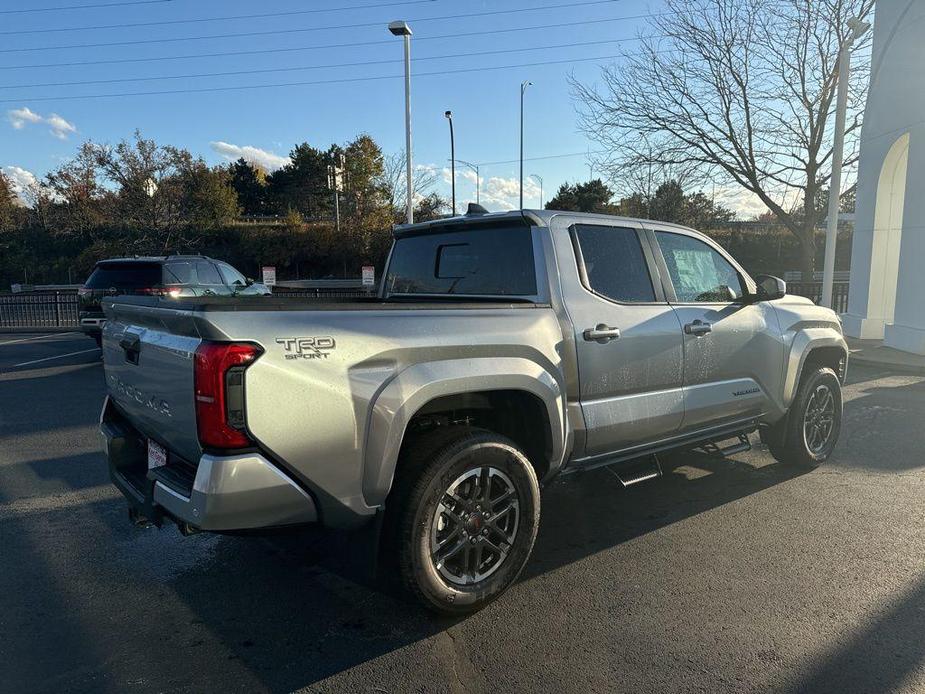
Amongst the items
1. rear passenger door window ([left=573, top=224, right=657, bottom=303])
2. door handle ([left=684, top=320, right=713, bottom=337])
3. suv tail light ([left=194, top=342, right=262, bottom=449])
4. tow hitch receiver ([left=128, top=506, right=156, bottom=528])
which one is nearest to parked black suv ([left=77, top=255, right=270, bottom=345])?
tow hitch receiver ([left=128, top=506, right=156, bottom=528])

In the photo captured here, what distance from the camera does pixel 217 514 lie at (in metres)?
2.53

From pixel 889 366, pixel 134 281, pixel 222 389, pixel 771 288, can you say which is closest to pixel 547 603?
pixel 222 389

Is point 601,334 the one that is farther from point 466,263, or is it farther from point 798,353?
point 798,353

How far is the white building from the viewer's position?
462 inches

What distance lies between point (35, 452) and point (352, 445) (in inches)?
192

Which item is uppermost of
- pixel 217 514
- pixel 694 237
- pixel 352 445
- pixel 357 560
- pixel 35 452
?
pixel 694 237

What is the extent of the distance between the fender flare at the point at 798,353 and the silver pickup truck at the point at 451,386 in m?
0.13

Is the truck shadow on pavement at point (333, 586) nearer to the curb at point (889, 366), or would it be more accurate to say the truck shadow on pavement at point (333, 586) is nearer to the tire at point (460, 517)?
the tire at point (460, 517)

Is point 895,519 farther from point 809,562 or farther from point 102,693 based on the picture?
point 102,693

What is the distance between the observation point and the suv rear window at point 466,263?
12.7ft

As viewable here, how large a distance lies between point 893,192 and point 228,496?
15.7 m

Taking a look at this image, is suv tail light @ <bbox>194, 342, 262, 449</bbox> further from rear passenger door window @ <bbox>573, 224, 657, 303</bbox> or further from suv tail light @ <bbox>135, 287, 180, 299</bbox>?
suv tail light @ <bbox>135, 287, 180, 299</bbox>

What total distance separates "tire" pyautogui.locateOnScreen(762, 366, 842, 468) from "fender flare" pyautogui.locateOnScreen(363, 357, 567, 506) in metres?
2.88

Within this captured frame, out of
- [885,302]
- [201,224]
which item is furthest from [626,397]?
[201,224]
